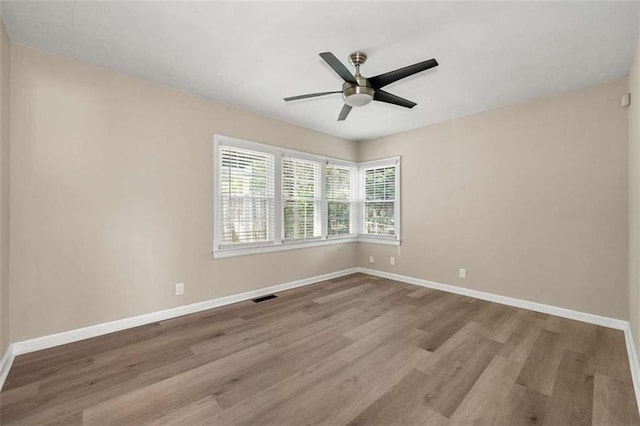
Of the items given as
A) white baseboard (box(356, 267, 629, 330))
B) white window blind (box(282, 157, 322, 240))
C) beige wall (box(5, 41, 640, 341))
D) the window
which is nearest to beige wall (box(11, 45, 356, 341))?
beige wall (box(5, 41, 640, 341))

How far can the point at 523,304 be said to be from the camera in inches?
139

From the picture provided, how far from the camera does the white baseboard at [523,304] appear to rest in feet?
9.77

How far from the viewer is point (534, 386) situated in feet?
6.45

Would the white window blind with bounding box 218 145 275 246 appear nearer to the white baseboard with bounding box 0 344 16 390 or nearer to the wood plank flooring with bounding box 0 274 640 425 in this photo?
the wood plank flooring with bounding box 0 274 640 425

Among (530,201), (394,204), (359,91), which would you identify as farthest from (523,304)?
(359,91)

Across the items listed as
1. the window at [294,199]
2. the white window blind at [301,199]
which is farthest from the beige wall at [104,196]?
the white window blind at [301,199]

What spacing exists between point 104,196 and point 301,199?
8.74 feet

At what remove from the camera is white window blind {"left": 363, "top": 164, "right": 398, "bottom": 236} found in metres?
5.10

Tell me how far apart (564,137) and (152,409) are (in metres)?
4.78

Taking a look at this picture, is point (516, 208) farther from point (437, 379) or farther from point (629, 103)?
point (437, 379)

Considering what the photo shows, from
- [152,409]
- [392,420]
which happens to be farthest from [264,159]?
[392,420]

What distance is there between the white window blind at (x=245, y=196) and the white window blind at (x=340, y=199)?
133 cm

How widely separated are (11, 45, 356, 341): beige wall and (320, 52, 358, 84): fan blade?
2.03m

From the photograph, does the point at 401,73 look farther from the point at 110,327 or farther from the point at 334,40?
the point at 110,327
